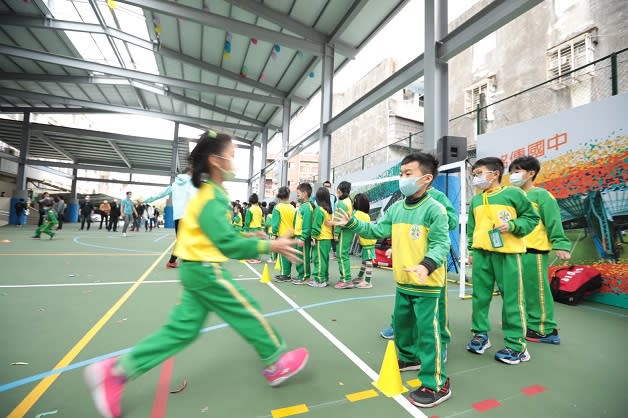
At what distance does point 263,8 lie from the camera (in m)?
9.66

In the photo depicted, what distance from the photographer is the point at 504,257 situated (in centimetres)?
260

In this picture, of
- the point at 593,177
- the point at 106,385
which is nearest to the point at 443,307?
the point at 106,385

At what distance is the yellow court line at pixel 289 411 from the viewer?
1.64m

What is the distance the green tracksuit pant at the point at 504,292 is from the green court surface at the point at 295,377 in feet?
0.73

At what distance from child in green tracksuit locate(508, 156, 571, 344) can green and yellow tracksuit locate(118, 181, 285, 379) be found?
102 inches

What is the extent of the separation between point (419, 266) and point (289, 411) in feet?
3.55

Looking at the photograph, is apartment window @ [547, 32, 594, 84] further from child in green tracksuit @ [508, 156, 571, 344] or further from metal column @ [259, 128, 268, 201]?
metal column @ [259, 128, 268, 201]

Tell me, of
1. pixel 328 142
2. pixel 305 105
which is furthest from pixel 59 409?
pixel 305 105

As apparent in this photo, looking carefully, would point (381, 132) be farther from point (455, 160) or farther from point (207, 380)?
point (207, 380)

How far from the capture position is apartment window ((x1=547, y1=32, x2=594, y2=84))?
416 inches

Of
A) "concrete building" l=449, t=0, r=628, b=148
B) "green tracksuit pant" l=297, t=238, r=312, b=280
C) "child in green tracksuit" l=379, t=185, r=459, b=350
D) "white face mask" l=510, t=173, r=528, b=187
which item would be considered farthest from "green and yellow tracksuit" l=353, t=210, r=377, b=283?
"concrete building" l=449, t=0, r=628, b=148

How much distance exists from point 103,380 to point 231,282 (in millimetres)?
779

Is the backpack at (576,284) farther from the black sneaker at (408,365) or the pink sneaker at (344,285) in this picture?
the black sneaker at (408,365)

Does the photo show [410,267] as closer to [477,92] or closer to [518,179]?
[518,179]
